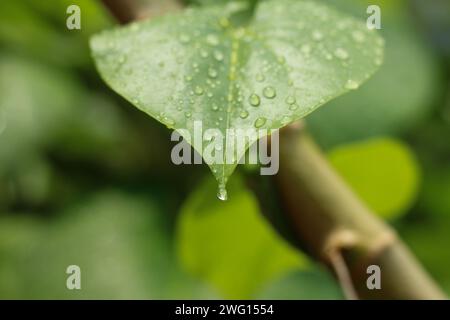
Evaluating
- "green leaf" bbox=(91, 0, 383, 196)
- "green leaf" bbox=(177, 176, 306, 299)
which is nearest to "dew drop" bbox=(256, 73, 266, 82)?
"green leaf" bbox=(91, 0, 383, 196)

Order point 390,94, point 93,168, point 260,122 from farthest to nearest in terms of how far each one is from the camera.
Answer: point 93,168 → point 390,94 → point 260,122

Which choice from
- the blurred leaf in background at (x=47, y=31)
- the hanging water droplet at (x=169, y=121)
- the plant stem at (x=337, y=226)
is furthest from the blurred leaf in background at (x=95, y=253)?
the hanging water droplet at (x=169, y=121)

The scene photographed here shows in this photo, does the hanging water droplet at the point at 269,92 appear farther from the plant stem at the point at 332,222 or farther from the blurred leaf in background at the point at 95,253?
the blurred leaf in background at the point at 95,253

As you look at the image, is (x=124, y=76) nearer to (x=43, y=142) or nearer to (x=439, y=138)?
(x=43, y=142)

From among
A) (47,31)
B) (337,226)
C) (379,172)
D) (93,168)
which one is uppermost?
(47,31)

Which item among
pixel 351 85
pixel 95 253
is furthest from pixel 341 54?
pixel 95 253

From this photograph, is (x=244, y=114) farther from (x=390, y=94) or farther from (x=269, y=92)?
(x=390, y=94)
